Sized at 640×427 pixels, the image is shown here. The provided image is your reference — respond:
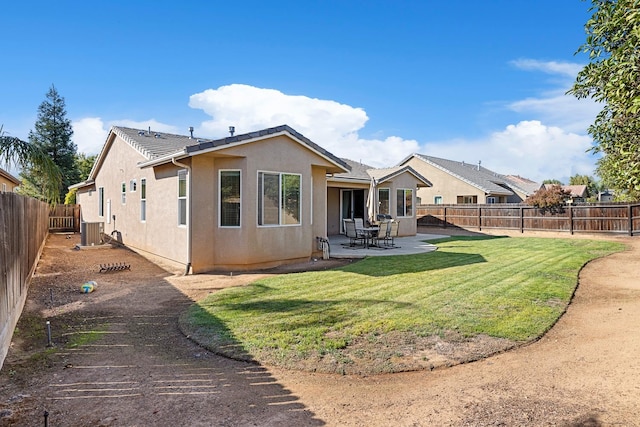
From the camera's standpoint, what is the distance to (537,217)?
2358cm

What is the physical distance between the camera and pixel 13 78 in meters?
15.1

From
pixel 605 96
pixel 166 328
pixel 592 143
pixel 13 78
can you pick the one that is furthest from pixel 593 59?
pixel 13 78

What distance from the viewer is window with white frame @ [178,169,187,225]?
37.7 ft

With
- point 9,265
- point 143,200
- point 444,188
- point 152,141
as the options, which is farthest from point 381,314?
point 444,188

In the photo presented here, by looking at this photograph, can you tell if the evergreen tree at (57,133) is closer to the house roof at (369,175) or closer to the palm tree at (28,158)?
the house roof at (369,175)

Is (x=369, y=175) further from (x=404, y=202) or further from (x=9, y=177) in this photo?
(x=9, y=177)

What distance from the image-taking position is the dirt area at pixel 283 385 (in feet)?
11.6

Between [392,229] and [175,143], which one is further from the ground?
[175,143]

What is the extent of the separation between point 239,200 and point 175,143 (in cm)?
714

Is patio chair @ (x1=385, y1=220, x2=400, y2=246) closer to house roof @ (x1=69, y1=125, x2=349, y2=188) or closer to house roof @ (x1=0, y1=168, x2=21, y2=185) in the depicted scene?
house roof @ (x1=69, y1=125, x2=349, y2=188)

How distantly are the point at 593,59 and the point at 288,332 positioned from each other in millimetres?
5857

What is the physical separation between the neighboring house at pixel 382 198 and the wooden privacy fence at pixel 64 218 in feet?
58.4

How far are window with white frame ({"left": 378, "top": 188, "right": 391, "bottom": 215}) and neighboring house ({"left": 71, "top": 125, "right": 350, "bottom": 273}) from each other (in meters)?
7.11

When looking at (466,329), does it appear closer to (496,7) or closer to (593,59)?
(593,59)
